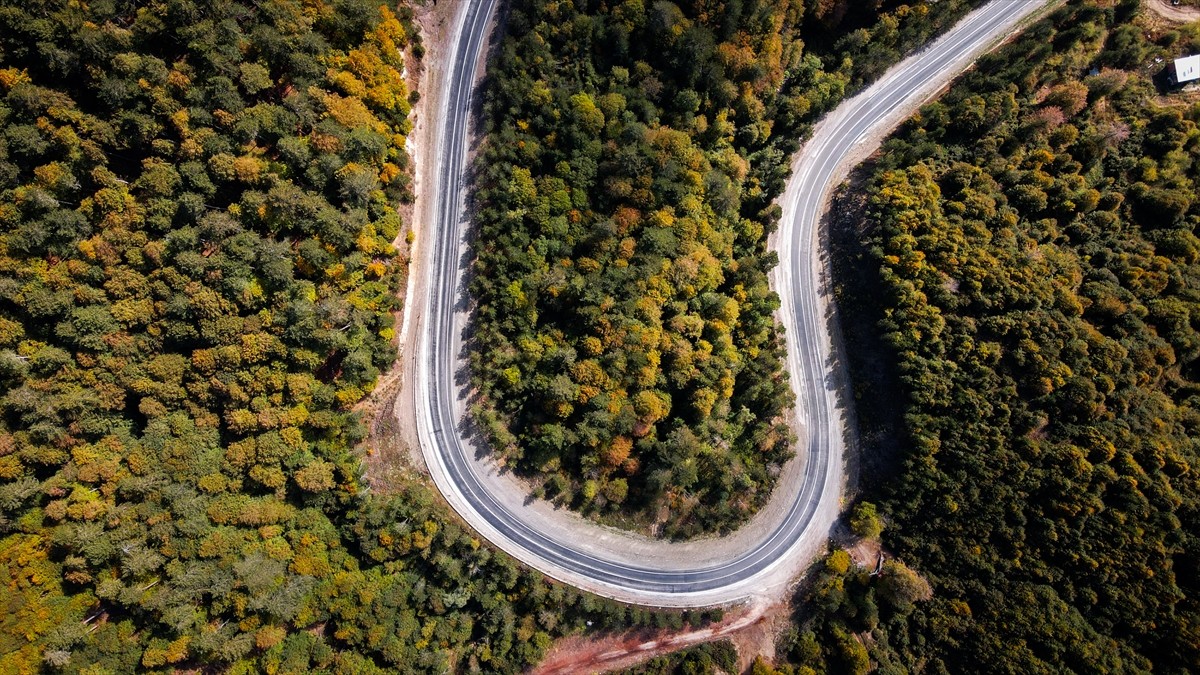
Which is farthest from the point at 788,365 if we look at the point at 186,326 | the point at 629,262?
the point at 186,326

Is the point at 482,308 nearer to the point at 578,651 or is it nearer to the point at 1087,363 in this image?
the point at 578,651

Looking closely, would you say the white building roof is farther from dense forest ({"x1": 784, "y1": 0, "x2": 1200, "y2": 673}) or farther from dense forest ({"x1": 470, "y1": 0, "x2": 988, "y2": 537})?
dense forest ({"x1": 470, "y1": 0, "x2": 988, "y2": 537})

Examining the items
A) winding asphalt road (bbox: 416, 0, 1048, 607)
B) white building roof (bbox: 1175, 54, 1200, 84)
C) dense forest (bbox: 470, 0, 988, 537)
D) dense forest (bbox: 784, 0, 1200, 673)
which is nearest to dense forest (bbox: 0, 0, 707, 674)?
winding asphalt road (bbox: 416, 0, 1048, 607)

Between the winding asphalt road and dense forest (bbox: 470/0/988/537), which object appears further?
the winding asphalt road

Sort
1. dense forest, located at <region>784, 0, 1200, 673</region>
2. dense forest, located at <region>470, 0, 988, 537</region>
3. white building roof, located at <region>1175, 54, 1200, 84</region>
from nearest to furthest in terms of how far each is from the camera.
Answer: dense forest, located at <region>784, 0, 1200, 673</region>
dense forest, located at <region>470, 0, 988, 537</region>
white building roof, located at <region>1175, 54, 1200, 84</region>

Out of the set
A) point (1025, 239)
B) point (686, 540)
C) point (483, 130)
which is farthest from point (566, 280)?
point (1025, 239)

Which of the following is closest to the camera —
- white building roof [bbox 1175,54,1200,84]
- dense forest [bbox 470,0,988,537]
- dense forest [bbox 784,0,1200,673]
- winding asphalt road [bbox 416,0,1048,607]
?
dense forest [bbox 784,0,1200,673]

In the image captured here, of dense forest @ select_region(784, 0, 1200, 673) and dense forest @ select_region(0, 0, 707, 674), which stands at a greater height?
dense forest @ select_region(784, 0, 1200, 673)

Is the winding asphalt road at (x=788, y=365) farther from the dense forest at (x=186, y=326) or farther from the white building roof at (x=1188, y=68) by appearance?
the white building roof at (x=1188, y=68)
